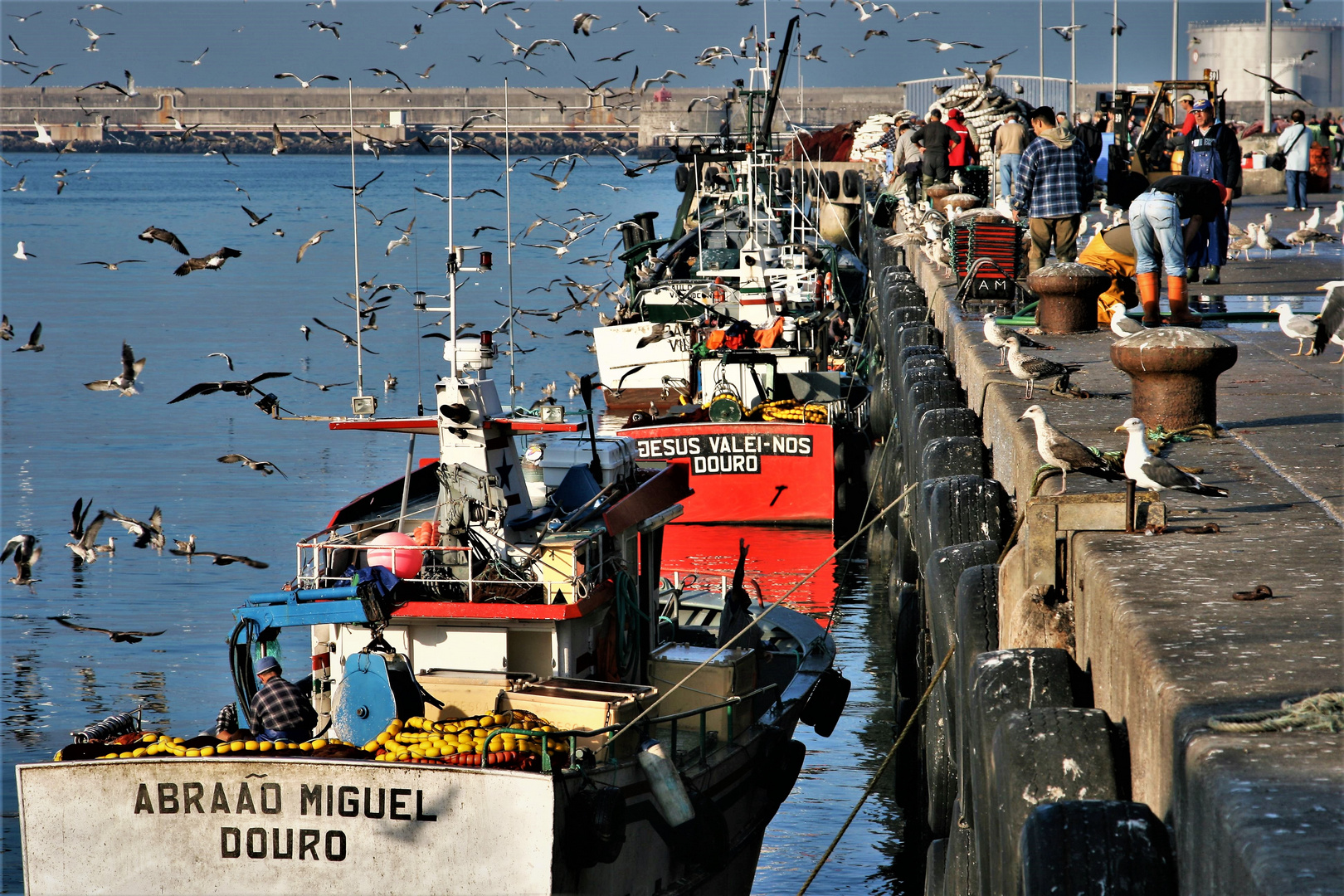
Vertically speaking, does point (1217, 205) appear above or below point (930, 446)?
above

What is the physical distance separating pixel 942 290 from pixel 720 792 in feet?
30.1

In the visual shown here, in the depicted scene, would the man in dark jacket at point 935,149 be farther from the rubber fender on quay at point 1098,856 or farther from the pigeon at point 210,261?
the rubber fender on quay at point 1098,856

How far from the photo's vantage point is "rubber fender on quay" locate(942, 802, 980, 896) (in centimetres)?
704

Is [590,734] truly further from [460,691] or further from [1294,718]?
[1294,718]

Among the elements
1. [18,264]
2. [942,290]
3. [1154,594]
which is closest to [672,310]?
[942,290]

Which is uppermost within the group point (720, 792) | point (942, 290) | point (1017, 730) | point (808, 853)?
point (942, 290)

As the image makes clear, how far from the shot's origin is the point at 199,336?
173ft

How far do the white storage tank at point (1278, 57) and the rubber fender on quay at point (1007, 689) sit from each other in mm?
90085

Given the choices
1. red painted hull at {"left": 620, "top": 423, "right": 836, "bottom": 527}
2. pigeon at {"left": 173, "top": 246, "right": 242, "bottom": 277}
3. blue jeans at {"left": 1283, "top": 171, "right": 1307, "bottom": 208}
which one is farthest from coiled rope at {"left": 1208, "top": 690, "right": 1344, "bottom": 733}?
blue jeans at {"left": 1283, "top": 171, "right": 1307, "bottom": 208}

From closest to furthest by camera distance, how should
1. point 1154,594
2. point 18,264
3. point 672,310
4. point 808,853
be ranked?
point 1154,594
point 808,853
point 672,310
point 18,264

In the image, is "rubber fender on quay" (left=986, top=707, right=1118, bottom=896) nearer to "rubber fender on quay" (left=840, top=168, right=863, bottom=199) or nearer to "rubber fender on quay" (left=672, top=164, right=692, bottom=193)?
"rubber fender on quay" (left=672, top=164, right=692, bottom=193)

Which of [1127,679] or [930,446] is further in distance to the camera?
[930,446]

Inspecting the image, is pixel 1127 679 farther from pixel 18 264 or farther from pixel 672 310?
pixel 18 264

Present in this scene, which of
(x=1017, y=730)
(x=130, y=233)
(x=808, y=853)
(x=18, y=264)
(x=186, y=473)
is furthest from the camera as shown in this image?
(x=130, y=233)
